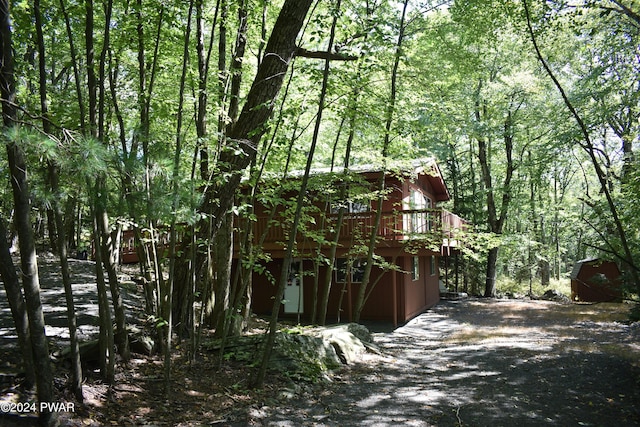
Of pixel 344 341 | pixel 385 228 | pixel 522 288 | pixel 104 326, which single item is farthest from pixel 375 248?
pixel 522 288

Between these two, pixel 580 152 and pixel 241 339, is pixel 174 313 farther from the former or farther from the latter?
pixel 580 152

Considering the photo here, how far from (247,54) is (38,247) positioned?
53.7 feet

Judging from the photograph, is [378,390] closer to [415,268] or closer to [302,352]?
[302,352]

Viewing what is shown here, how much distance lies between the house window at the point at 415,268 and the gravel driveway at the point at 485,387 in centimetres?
597

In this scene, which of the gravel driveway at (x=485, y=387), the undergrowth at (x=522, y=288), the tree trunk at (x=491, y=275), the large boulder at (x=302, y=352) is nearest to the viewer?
the gravel driveway at (x=485, y=387)

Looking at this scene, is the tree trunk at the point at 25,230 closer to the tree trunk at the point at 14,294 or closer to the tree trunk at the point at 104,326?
the tree trunk at the point at 14,294

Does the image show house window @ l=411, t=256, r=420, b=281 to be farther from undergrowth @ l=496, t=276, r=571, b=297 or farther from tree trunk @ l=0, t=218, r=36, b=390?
tree trunk @ l=0, t=218, r=36, b=390

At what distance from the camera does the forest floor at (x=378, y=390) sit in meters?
4.91

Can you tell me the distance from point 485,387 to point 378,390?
1571 mm

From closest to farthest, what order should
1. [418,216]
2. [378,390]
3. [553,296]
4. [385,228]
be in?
[378,390] → [385,228] → [418,216] → [553,296]

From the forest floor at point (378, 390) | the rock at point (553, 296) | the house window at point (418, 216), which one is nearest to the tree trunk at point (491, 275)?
the rock at point (553, 296)

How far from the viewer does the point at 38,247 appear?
21.0 meters

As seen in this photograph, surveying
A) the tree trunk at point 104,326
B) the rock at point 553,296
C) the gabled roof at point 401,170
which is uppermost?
the gabled roof at point 401,170

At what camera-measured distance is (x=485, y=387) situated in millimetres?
6617
